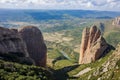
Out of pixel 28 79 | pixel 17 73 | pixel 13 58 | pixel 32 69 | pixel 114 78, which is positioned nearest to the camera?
pixel 28 79

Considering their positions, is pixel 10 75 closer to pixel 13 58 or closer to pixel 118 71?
pixel 13 58

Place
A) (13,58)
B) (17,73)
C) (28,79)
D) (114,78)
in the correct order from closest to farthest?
1. (28,79)
2. (17,73)
3. (114,78)
4. (13,58)

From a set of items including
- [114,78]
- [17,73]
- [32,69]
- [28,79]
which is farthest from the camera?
[114,78]

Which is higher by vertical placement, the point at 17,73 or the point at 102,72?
the point at 17,73

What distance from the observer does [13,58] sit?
7554 inches

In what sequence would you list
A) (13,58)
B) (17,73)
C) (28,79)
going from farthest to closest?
(13,58) → (17,73) → (28,79)

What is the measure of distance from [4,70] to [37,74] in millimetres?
17407

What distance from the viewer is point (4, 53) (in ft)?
636

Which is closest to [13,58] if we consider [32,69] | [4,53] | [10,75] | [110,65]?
[4,53]

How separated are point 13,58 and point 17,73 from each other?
45769 millimetres

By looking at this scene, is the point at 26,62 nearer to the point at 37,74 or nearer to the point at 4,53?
the point at 4,53

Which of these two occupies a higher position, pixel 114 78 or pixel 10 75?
pixel 10 75

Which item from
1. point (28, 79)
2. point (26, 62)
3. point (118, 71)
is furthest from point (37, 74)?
point (118, 71)

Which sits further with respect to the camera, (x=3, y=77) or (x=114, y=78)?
(x=114, y=78)
